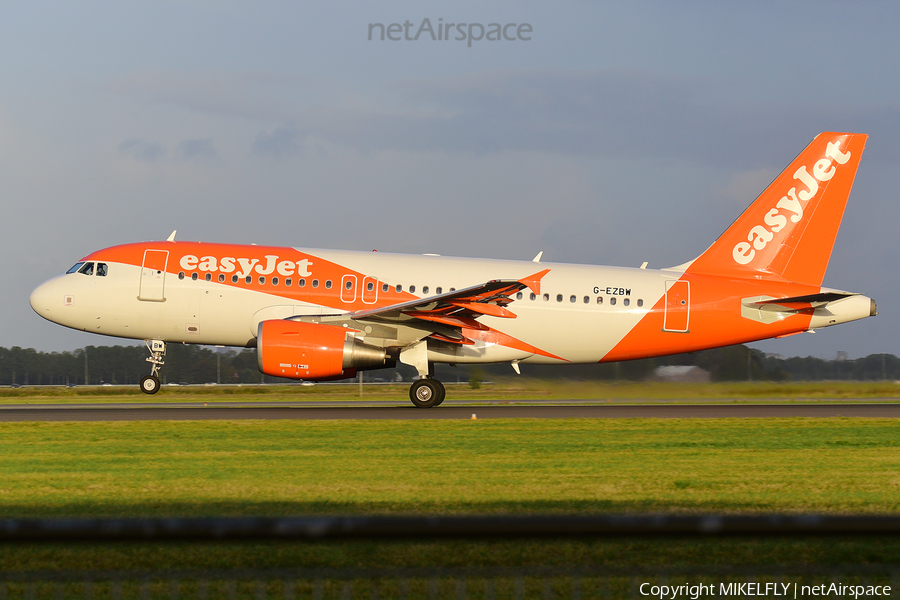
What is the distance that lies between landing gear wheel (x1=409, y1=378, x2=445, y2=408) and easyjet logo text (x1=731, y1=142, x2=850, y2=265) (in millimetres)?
9739

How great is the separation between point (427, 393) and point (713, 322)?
333 inches

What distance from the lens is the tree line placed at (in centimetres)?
2947

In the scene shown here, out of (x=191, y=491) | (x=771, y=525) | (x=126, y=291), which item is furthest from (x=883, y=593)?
(x=126, y=291)

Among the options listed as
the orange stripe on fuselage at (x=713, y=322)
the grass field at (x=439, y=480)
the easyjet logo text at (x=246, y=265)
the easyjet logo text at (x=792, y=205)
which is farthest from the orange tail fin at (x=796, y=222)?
the easyjet logo text at (x=246, y=265)

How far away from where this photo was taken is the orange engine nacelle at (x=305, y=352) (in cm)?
2167

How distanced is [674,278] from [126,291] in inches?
613

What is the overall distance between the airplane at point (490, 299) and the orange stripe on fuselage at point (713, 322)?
0.03 meters

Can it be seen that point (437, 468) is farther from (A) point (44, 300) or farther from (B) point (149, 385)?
(A) point (44, 300)

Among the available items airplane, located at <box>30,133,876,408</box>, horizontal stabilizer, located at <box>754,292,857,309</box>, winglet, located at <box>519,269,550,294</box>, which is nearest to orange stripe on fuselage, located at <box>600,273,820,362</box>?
airplane, located at <box>30,133,876,408</box>

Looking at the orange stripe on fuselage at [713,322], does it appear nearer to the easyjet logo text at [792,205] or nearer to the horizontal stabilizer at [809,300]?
the horizontal stabilizer at [809,300]

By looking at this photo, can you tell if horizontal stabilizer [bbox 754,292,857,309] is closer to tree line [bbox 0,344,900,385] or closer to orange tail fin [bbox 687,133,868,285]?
orange tail fin [bbox 687,133,868,285]

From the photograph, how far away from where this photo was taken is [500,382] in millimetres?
30672

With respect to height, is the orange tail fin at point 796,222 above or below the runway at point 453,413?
above

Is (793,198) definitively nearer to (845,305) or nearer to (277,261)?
(845,305)
